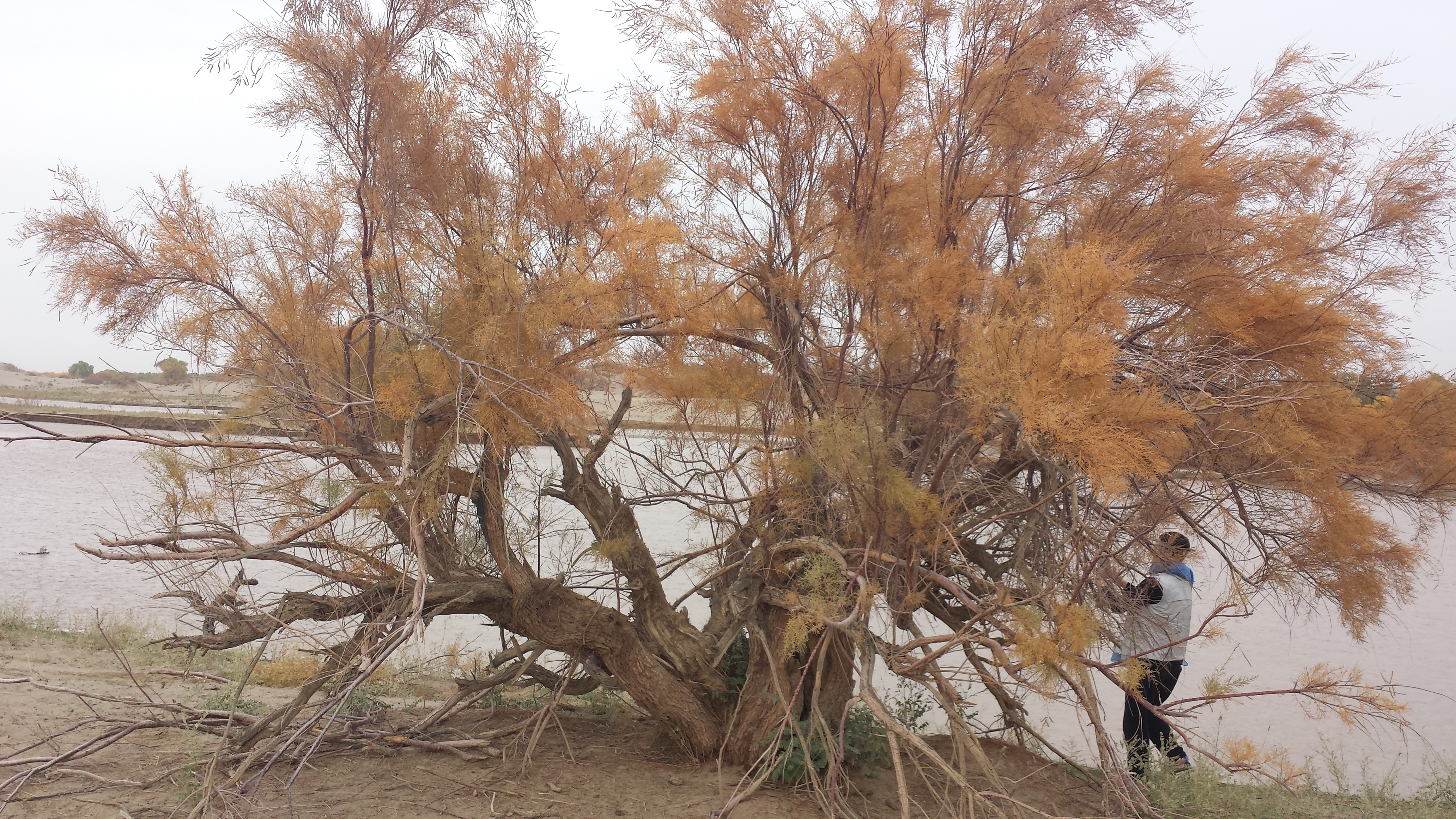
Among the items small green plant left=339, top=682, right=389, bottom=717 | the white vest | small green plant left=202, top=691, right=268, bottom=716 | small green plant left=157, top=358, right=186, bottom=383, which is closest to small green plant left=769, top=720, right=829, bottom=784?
the white vest

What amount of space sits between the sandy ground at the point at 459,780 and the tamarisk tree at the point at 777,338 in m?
0.32

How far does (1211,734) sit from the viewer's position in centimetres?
642

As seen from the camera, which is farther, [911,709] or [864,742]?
[911,709]

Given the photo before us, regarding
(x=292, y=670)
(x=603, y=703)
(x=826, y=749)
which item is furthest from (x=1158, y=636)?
(x=292, y=670)

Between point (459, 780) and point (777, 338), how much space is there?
2739 millimetres

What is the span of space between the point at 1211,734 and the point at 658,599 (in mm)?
4373

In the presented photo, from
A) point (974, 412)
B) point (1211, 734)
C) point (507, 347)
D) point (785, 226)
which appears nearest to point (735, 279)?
point (785, 226)

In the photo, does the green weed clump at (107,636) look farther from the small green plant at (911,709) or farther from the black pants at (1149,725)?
the black pants at (1149,725)

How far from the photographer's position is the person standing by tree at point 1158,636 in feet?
15.0

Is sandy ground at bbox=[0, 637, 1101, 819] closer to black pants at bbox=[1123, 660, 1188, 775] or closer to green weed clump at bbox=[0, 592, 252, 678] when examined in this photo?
black pants at bbox=[1123, 660, 1188, 775]

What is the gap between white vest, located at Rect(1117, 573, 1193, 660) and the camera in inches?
180

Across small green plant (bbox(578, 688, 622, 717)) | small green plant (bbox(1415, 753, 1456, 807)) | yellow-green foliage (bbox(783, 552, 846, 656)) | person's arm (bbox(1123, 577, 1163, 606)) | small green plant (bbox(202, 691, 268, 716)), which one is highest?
person's arm (bbox(1123, 577, 1163, 606))

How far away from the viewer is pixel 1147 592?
473 cm

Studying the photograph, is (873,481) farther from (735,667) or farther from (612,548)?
(735,667)
